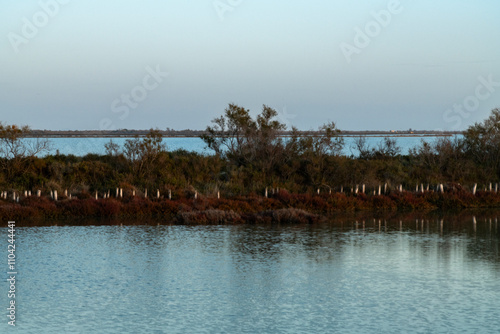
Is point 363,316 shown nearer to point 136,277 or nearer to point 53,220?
point 136,277

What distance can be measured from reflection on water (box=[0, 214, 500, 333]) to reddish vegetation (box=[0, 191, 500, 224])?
7.49 ft

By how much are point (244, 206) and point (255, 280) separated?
13.7 m

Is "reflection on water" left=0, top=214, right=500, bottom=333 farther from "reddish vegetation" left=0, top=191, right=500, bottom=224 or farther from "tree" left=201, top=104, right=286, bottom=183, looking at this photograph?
"tree" left=201, top=104, right=286, bottom=183

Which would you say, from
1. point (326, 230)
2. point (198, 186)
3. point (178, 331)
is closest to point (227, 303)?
point (178, 331)

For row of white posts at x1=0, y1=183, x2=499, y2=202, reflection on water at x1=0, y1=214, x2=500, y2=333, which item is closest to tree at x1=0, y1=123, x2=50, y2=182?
row of white posts at x1=0, y1=183, x2=499, y2=202

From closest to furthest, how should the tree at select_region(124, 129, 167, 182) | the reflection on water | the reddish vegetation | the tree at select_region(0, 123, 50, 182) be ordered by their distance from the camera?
the reflection on water → the reddish vegetation → the tree at select_region(0, 123, 50, 182) → the tree at select_region(124, 129, 167, 182)

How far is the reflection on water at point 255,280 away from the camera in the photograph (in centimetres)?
1221

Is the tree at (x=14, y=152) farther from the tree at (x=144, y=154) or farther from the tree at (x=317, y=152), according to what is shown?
the tree at (x=317, y=152)

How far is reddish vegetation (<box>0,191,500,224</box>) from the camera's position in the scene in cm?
2664

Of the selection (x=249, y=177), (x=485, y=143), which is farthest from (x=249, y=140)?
(x=485, y=143)

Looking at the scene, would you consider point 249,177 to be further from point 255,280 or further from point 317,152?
point 255,280

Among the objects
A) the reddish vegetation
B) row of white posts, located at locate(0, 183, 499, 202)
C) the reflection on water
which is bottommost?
the reflection on water

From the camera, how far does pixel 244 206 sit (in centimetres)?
2936

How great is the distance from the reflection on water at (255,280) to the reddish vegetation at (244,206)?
89.9 inches
